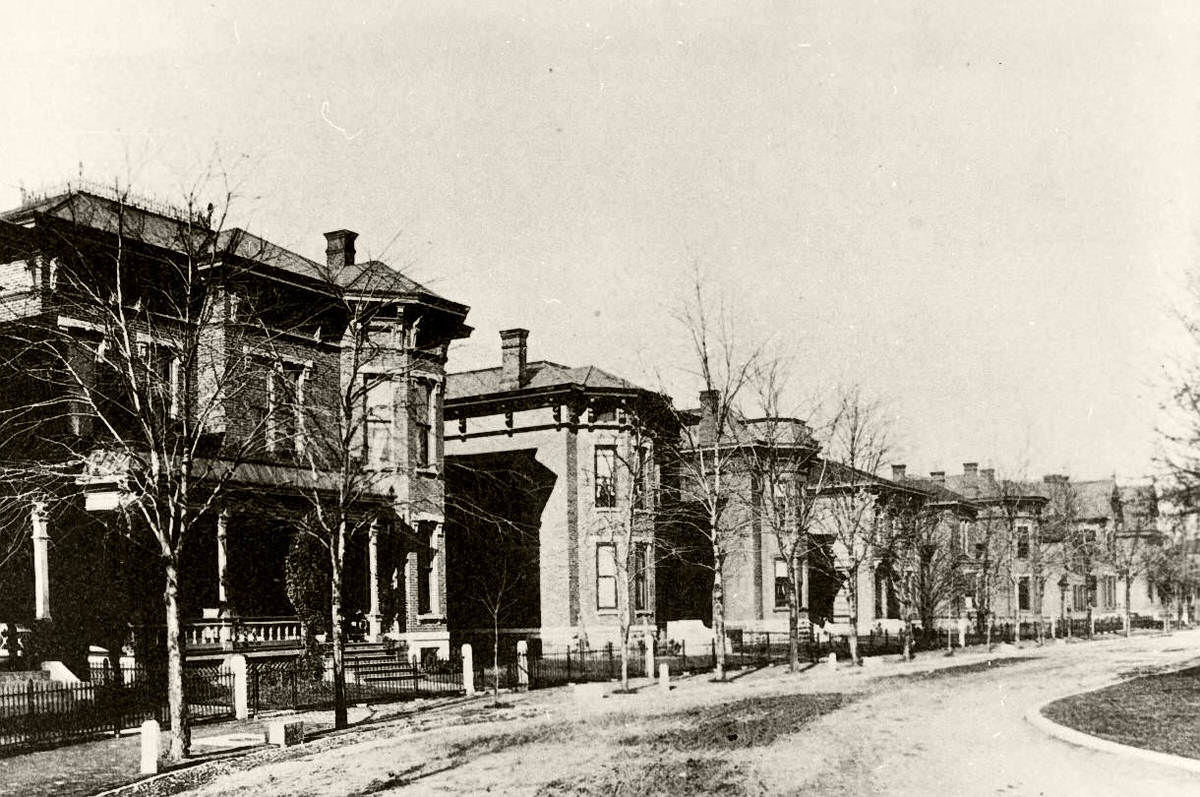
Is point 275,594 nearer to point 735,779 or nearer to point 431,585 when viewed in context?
point 431,585

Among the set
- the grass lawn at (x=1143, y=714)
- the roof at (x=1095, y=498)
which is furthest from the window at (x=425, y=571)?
the roof at (x=1095, y=498)

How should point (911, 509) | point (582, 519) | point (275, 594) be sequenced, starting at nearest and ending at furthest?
1. point (275, 594)
2. point (582, 519)
3. point (911, 509)

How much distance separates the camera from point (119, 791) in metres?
13.4

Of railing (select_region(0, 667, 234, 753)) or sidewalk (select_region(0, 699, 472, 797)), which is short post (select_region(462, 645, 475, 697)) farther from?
railing (select_region(0, 667, 234, 753))

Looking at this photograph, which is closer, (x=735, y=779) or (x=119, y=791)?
(x=735, y=779)

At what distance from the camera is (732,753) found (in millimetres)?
14211

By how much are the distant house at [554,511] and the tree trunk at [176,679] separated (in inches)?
864

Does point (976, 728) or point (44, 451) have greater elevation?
point (44, 451)

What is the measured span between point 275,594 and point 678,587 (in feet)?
67.8

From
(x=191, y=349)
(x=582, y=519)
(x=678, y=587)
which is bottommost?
(x=678, y=587)

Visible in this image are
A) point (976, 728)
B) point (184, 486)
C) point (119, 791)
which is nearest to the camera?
point (119, 791)

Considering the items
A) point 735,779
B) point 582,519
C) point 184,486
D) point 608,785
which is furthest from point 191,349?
point 582,519

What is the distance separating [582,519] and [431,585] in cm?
896

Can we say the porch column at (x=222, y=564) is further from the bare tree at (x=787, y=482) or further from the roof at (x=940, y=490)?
the roof at (x=940, y=490)
